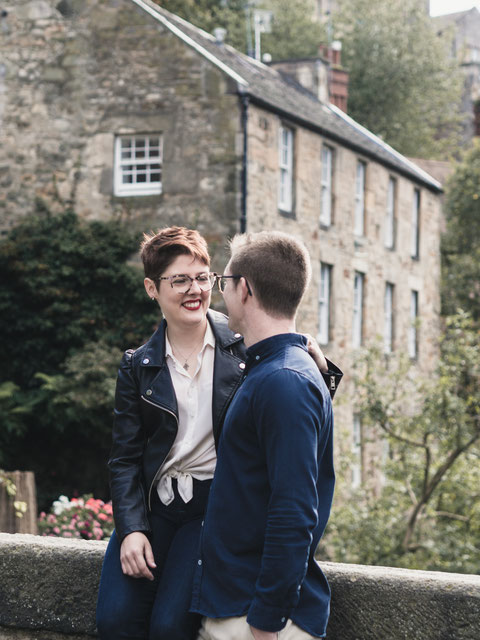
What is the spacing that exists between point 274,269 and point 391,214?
23646mm

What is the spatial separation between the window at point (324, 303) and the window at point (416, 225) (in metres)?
5.25

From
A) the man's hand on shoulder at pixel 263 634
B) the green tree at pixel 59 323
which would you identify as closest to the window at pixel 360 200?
the green tree at pixel 59 323

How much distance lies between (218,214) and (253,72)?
5240 mm

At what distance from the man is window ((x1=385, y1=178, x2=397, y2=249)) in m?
23.2

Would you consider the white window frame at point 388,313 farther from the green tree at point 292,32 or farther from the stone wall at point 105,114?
the green tree at point 292,32

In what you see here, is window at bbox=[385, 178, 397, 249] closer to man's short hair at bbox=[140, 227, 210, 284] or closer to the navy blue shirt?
man's short hair at bbox=[140, 227, 210, 284]

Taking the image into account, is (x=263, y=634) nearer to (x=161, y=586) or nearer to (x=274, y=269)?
(x=161, y=586)

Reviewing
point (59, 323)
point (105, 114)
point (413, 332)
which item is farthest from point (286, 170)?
point (413, 332)

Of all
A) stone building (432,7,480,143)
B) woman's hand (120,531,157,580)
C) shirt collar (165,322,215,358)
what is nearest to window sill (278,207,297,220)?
shirt collar (165,322,215,358)

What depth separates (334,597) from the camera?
369 cm

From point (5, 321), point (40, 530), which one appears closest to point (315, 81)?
point (5, 321)

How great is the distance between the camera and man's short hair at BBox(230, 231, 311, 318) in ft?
10.4

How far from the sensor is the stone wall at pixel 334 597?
3.54m

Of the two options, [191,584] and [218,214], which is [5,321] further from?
[191,584]
